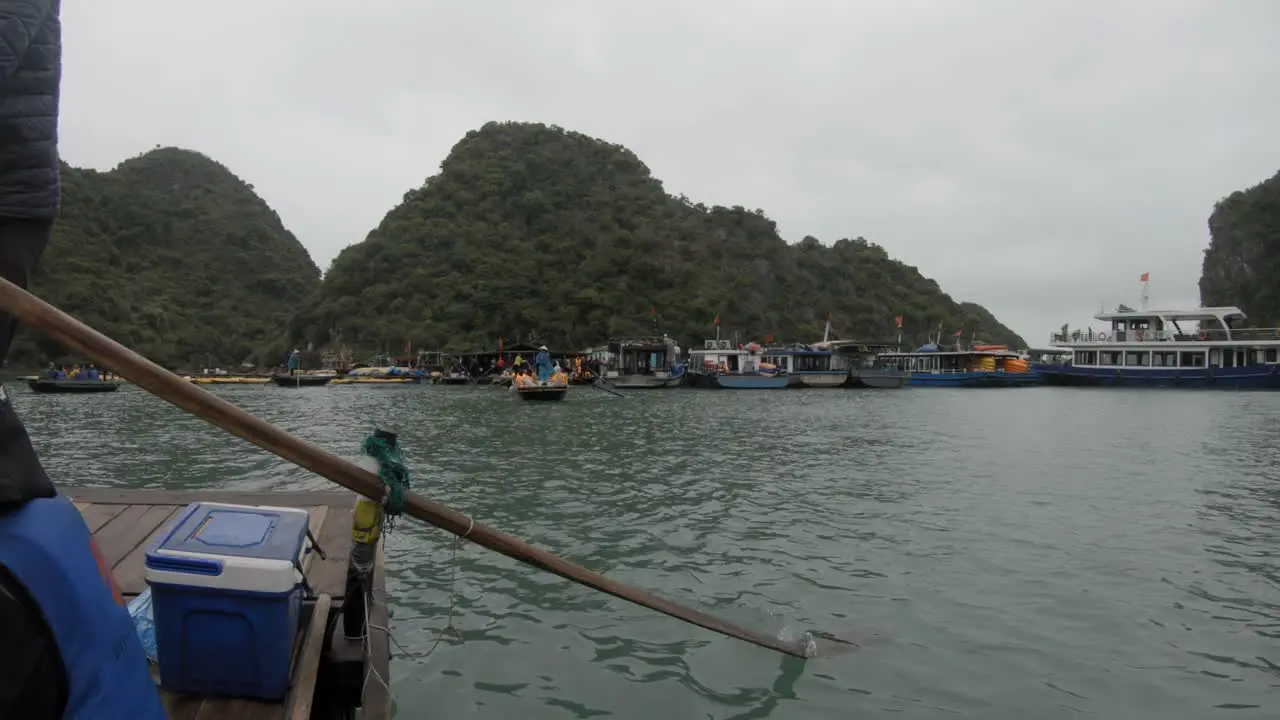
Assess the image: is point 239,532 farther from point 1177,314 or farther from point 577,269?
point 577,269

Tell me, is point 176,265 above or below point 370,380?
above

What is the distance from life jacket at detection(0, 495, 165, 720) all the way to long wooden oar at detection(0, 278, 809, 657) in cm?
52

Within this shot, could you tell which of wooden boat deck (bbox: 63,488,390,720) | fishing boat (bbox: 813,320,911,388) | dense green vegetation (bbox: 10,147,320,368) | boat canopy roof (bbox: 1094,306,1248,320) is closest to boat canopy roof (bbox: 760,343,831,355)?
fishing boat (bbox: 813,320,911,388)

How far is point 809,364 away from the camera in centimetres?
5397

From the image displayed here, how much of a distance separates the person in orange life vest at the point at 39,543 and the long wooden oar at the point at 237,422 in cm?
10

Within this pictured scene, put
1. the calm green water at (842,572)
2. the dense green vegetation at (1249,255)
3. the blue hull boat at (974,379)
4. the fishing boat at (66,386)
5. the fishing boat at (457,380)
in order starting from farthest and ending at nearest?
the dense green vegetation at (1249,255)
the fishing boat at (457,380)
the blue hull boat at (974,379)
the fishing boat at (66,386)
the calm green water at (842,572)

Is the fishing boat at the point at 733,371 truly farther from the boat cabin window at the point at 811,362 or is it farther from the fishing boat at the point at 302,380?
the fishing boat at the point at 302,380

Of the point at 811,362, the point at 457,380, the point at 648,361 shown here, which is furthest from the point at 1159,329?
the point at 457,380

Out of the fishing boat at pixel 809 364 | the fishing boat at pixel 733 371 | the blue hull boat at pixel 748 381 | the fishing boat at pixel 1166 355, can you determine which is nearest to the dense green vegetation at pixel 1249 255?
the fishing boat at pixel 1166 355

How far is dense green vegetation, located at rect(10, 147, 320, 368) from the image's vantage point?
7375 cm

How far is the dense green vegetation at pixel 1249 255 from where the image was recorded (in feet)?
243

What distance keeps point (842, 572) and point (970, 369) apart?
2051 inches

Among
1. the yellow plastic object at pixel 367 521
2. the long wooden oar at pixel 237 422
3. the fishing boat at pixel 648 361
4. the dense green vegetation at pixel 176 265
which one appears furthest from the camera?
the dense green vegetation at pixel 176 265

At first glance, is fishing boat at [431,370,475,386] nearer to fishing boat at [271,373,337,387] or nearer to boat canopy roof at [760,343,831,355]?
fishing boat at [271,373,337,387]
